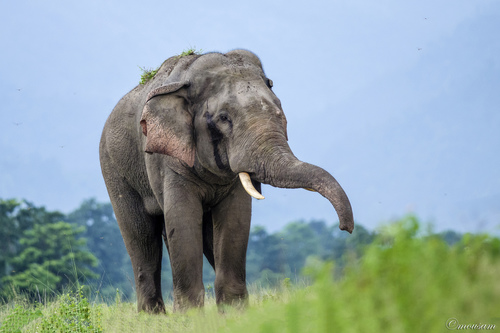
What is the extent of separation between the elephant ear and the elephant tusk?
0.74m

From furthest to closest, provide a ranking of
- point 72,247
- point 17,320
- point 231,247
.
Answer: point 72,247 → point 231,247 → point 17,320

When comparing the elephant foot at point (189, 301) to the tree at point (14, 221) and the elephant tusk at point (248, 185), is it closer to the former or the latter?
the elephant tusk at point (248, 185)

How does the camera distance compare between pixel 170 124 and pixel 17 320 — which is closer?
pixel 17 320

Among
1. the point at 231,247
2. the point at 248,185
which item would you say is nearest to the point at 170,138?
the point at 248,185

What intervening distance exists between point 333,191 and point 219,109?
2.06 meters

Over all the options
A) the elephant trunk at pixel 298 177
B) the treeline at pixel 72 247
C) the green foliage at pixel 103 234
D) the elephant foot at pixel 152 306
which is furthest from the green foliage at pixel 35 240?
the elephant trunk at pixel 298 177

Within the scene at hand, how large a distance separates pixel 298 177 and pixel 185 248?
181cm

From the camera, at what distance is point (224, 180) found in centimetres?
887

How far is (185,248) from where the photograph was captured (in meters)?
8.59

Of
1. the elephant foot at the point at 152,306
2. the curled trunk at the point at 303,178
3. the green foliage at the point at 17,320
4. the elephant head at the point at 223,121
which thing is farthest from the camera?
the elephant foot at the point at 152,306

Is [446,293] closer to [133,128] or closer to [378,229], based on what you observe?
[378,229]

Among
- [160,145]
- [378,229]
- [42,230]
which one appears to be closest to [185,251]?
[160,145]

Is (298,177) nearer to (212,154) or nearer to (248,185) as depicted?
(248,185)

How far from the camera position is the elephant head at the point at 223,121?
806cm
